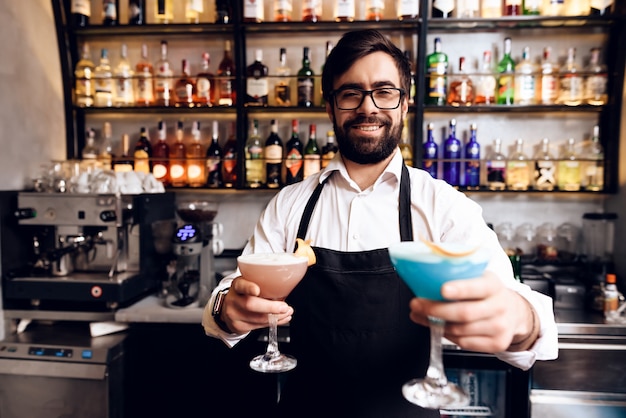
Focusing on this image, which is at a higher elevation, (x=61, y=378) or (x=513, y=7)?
(x=513, y=7)

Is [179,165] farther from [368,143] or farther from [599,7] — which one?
[599,7]

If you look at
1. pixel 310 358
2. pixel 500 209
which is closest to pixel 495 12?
pixel 500 209

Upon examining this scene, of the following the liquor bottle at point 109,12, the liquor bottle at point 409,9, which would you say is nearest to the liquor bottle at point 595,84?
the liquor bottle at point 409,9

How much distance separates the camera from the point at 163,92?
289 centimetres

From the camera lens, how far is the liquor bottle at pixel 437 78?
270cm

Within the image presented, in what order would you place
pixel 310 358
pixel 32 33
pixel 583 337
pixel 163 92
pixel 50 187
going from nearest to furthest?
pixel 310 358
pixel 583 337
pixel 50 187
pixel 32 33
pixel 163 92

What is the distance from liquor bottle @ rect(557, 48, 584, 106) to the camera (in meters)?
2.66

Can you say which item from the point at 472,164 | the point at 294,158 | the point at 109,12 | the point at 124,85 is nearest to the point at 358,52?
the point at 294,158

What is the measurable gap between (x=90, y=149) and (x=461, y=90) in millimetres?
2338

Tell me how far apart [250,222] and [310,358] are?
1747 mm

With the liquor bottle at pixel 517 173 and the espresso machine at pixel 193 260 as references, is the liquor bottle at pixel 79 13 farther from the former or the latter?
the liquor bottle at pixel 517 173

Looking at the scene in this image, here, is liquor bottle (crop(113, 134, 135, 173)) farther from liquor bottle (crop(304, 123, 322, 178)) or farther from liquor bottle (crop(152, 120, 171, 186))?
liquor bottle (crop(304, 123, 322, 178))

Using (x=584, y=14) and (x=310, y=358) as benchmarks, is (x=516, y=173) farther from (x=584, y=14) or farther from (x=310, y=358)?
(x=310, y=358)

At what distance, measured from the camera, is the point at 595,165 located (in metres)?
2.71
